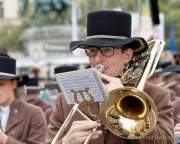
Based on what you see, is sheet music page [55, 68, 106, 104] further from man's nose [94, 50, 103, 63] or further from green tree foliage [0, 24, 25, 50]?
green tree foliage [0, 24, 25, 50]

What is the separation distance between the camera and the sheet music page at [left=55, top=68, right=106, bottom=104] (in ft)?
14.7

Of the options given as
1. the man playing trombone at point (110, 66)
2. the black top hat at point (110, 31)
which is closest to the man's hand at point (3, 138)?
the man playing trombone at point (110, 66)

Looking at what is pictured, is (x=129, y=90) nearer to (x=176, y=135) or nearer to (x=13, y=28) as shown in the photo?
(x=176, y=135)

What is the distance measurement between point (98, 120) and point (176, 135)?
2.82 feet

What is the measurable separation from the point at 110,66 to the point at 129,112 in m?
0.36

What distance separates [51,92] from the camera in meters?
17.8

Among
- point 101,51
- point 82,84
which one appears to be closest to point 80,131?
point 82,84

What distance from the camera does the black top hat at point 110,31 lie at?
5172 millimetres

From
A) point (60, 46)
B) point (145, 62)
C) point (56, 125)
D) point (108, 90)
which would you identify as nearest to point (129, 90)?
point (108, 90)

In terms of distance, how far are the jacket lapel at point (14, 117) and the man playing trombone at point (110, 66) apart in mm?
1551

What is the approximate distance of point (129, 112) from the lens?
16.0ft

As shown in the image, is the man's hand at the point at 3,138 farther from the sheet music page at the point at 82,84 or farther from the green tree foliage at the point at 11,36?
the green tree foliage at the point at 11,36

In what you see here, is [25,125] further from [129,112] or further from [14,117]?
[129,112]

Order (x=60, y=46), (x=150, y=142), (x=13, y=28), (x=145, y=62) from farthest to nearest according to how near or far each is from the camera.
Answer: (x=13, y=28)
(x=60, y=46)
(x=145, y=62)
(x=150, y=142)
